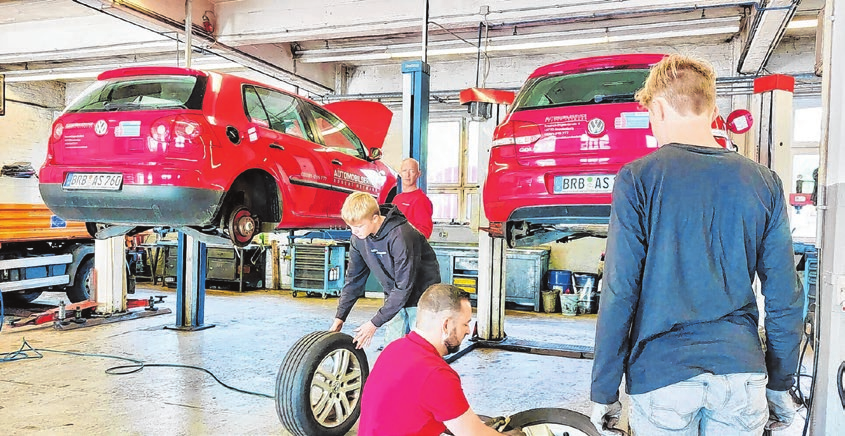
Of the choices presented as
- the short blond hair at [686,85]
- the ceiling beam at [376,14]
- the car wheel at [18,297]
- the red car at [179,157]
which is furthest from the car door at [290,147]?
the car wheel at [18,297]

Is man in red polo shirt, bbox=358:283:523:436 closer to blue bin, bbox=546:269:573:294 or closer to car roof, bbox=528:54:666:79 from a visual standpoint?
car roof, bbox=528:54:666:79

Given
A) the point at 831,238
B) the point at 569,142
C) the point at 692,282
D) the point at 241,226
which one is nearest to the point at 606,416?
the point at 692,282

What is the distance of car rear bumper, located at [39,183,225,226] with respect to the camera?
3.50 m

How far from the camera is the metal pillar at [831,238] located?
7.66ft

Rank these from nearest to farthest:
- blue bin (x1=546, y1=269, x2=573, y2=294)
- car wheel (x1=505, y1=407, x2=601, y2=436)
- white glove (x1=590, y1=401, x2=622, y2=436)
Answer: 1. white glove (x1=590, y1=401, x2=622, y2=436)
2. car wheel (x1=505, y1=407, x2=601, y2=436)
3. blue bin (x1=546, y1=269, x2=573, y2=294)

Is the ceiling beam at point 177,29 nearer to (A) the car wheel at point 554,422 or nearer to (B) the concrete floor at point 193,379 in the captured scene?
(B) the concrete floor at point 193,379

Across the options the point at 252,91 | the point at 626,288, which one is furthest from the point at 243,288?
the point at 626,288

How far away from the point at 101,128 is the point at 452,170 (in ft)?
23.5

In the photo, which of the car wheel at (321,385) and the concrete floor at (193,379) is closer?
the car wheel at (321,385)

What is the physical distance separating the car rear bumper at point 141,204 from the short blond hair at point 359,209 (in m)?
0.96

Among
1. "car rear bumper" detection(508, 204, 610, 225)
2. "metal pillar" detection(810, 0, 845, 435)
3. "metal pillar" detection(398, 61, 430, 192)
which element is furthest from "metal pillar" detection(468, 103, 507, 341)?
"metal pillar" detection(810, 0, 845, 435)

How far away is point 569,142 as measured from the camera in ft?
11.1

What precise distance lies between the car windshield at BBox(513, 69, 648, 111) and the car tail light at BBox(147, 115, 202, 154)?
6.13 ft

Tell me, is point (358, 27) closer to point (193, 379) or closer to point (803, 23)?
point (193, 379)
